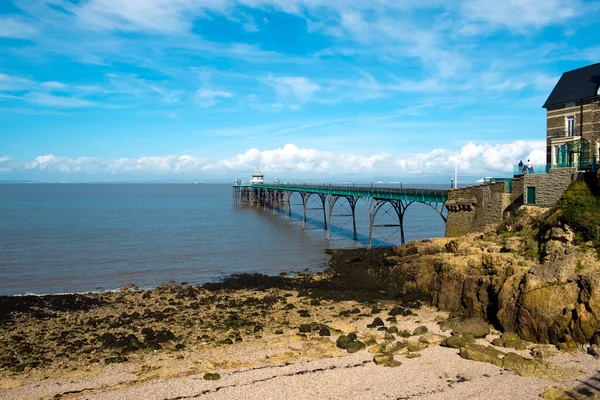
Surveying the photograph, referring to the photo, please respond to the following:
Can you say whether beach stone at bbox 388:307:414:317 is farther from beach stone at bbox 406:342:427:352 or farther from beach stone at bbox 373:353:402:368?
beach stone at bbox 373:353:402:368

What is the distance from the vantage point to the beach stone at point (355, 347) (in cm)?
1470

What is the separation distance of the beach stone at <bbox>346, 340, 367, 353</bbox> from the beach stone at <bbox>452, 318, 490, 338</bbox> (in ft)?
10.8

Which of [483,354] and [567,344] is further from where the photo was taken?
[567,344]

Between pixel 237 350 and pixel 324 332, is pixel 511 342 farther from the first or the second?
pixel 237 350

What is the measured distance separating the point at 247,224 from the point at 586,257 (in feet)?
138

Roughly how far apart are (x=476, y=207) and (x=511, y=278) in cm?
998

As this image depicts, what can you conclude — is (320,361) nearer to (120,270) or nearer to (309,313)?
(309,313)

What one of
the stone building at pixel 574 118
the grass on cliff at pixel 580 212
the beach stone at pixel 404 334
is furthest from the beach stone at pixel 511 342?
the stone building at pixel 574 118

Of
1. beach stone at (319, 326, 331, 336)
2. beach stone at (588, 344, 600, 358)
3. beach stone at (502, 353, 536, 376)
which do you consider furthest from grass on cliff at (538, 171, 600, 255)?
beach stone at (319, 326, 331, 336)

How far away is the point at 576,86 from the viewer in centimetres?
2695

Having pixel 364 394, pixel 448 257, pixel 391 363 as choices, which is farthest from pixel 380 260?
pixel 364 394

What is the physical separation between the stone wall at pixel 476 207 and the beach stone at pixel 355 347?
42.0 feet

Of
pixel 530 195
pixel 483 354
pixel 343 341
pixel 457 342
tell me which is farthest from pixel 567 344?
pixel 530 195

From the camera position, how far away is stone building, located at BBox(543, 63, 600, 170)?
25156 millimetres
